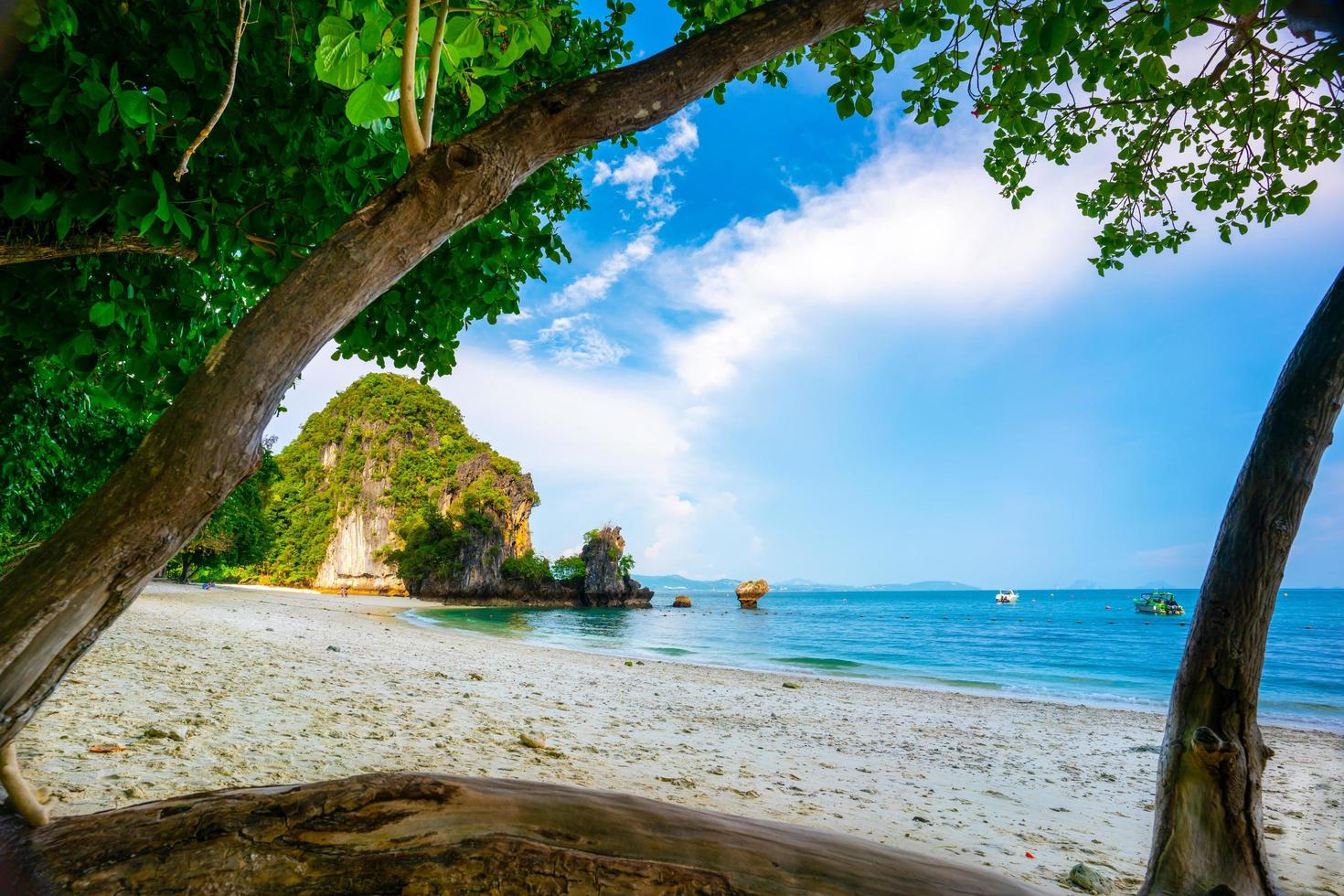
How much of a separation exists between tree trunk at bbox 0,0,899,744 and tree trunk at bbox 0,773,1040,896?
0.38m

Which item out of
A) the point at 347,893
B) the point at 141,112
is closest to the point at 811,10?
the point at 141,112

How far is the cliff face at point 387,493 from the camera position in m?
68.2

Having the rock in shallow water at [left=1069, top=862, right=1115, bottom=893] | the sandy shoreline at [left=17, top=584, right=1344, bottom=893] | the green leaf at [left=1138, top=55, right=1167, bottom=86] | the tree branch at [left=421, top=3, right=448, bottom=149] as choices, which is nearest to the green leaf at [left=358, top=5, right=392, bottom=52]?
the tree branch at [left=421, top=3, right=448, bottom=149]

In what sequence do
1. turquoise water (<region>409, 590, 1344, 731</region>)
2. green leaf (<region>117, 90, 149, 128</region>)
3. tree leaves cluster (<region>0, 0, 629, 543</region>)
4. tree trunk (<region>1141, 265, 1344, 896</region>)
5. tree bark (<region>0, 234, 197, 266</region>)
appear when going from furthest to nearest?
1. turquoise water (<region>409, 590, 1344, 731</region>)
2. tree bark (<region>0, 234, 197, 266</region>)
3. tree leaves cluster (<region>0, 0, 629, 543</region>)
4. tree trunk (<region>1141, 265, 1344, 896</region>)
5. green leaf (<region>117, 90, 149, 128</region>)

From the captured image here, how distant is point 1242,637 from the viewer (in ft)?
7.51

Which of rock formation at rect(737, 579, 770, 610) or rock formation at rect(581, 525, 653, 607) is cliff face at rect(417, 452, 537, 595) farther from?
rock formation at rect(737, 579, 770, 610)

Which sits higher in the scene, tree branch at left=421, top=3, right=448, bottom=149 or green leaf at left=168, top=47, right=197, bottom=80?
green leaf at left=168, top=47, right=197, bottom=80

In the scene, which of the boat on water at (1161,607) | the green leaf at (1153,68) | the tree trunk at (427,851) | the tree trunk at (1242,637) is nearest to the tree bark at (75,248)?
the tree trunk at (427,851)

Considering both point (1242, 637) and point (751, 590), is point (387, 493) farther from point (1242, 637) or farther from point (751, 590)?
point (1242, 637)

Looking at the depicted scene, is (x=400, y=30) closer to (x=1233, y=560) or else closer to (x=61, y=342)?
(x=61, y=342)

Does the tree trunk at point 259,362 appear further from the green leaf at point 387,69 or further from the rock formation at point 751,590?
the rock formation at point 751,590

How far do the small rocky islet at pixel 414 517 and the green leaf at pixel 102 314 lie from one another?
66.9 meters

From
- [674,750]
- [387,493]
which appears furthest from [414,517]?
[674,750]

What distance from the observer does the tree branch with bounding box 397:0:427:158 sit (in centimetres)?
136
